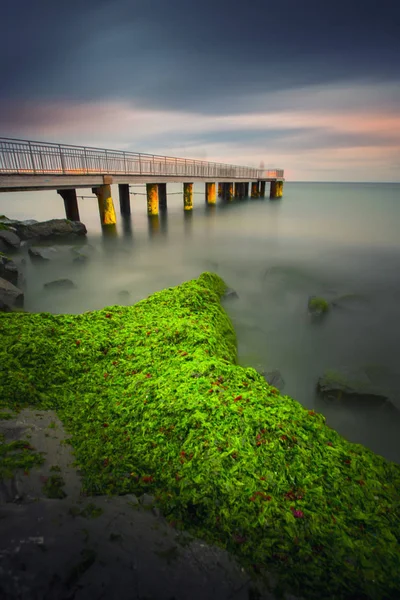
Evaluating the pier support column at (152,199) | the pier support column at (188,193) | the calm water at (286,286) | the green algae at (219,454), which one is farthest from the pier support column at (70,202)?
the green algae at (219,454)

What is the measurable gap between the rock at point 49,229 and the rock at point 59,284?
9959 mm

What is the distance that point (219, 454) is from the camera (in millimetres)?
2918

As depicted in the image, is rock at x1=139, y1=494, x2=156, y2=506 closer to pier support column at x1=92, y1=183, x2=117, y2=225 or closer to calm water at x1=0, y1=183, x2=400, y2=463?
calm water at x1=0, y1=183, x2=400, y2=463

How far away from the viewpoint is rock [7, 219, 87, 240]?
19281 millimetres

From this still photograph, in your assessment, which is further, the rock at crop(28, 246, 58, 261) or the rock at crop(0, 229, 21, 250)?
the rock at crop(0, 229, 21, 250)

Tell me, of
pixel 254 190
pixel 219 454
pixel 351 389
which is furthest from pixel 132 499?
pixel 254 190

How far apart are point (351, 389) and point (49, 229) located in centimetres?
1991

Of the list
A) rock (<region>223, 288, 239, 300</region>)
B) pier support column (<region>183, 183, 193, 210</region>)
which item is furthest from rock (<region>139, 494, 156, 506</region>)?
pier support column (<region>183, 183, 193, 210</region>)

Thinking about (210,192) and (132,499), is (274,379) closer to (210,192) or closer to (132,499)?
(132,499)

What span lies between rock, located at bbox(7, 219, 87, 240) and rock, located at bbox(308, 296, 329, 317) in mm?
16638

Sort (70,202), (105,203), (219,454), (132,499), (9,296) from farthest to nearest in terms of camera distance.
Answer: (105,203)
(70,202)
(9,296)
(219,454)
(132,499)

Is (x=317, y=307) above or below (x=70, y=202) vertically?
below

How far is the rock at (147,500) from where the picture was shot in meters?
2.59

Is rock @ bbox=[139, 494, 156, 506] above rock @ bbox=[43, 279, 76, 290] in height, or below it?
above
